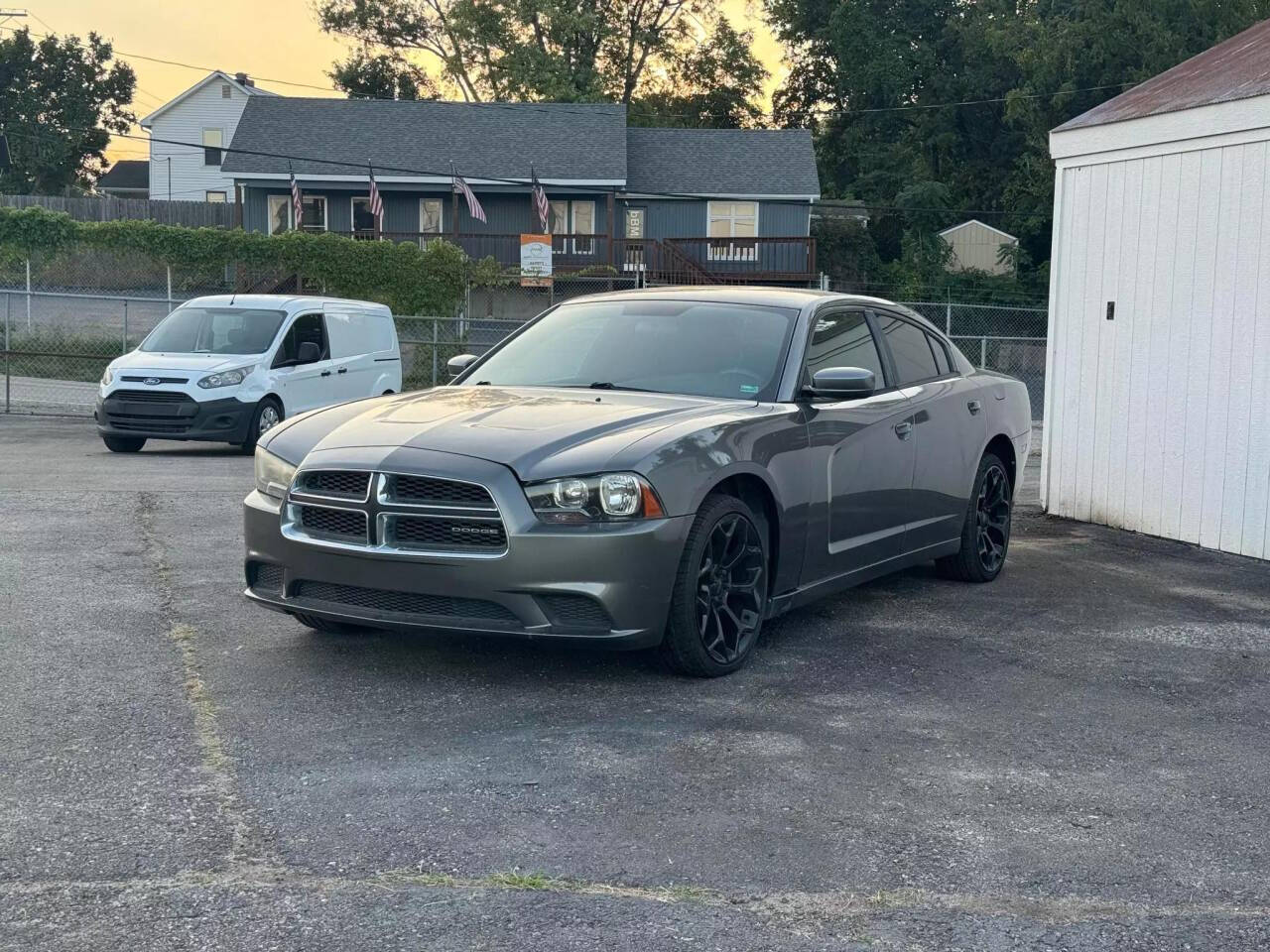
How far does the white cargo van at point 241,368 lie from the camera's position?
615 inches

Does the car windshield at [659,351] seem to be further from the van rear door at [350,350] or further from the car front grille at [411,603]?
the van rear door at [350,350]

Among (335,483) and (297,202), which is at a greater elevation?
(297,202)

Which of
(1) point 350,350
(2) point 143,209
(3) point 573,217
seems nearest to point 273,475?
(1) point 350,350

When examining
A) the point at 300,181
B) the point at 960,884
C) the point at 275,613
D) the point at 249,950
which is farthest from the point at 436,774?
the point at 300,181

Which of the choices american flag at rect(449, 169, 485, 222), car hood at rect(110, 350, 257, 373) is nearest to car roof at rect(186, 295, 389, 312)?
car hood at rect(110, 350, 257, 373)

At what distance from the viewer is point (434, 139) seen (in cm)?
4494

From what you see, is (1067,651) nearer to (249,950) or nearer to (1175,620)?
(1175,620)

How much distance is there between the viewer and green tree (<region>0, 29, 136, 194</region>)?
73.6 metres

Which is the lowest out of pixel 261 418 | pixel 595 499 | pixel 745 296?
pixel 261 418

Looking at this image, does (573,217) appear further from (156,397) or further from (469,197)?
(156,397)

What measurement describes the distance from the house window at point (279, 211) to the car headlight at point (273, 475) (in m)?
39.9

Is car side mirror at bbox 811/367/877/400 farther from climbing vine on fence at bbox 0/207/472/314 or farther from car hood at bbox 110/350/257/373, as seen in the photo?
climbing vine on fence at bbox 0/207/472/314

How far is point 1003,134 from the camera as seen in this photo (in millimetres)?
57750

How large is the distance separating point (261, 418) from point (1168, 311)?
30.9ft
